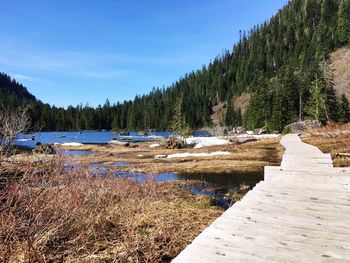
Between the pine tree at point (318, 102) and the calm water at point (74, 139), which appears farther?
the calm water at point (74, 139)

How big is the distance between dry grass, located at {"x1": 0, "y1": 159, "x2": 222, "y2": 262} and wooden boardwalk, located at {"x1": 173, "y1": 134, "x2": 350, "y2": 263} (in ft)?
4.29

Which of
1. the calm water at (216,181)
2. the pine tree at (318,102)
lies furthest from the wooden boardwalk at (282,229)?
the pine tree at (318,102)

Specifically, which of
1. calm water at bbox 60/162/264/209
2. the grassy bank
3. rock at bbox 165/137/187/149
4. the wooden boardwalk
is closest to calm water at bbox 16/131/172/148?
rock at bbox 165/137/187/149

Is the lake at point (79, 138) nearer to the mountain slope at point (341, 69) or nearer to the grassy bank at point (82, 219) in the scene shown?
the mountain slope at point (341, 69)

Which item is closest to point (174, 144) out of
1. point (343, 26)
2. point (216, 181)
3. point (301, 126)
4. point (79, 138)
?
point (301, 126)

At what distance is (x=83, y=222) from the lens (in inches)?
257

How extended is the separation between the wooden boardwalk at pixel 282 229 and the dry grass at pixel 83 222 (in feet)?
4.29

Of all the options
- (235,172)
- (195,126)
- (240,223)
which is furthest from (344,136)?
(195,126)

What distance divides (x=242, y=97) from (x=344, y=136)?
483ft

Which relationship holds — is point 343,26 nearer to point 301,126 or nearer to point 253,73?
point 253,73

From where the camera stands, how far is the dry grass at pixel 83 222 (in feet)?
16.2

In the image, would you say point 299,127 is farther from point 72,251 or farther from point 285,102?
point 72,251

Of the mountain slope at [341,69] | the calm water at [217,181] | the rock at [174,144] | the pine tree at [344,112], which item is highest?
the mountain slope at [341,69]

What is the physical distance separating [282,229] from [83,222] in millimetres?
3551
